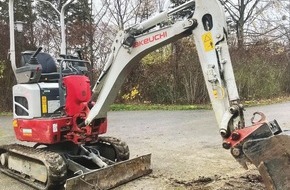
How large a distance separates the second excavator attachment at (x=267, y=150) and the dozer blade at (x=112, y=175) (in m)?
1.99

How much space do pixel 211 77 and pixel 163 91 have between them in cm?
1382

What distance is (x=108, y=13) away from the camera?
80.5ft

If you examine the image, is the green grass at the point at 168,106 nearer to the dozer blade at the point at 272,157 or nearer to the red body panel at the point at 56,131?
the red body panel at the point at 56,131

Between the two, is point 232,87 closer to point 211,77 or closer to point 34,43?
point 211,77

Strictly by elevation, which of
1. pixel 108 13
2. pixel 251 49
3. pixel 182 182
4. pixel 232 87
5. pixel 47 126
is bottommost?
pixel 182 182

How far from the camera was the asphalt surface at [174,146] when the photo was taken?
567 cm

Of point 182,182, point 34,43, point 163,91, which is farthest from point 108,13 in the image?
point 182,182

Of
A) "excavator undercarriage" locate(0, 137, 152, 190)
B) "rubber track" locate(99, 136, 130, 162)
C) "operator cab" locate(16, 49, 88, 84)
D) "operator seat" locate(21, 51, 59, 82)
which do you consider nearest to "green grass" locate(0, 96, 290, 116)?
→ "rubber track" locate(99, 136, 130, 162)

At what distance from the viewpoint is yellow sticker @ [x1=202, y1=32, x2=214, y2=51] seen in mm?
4199

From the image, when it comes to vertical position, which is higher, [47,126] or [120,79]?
[120,79]

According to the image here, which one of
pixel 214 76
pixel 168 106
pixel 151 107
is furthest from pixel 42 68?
pixel 168 106

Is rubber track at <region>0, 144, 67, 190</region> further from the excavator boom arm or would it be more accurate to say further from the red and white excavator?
the excavator boom arm

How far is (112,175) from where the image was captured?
522 centimetres

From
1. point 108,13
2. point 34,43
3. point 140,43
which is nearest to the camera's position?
point 140,43
